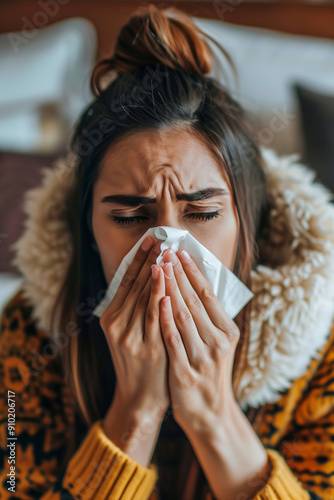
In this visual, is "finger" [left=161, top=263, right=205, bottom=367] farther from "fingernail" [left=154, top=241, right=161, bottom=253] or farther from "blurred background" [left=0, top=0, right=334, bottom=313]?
"blurred background" [left=0, top=0, right=334, bottom=313]

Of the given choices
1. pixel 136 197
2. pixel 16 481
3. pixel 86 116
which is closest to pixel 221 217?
pixel 136 197

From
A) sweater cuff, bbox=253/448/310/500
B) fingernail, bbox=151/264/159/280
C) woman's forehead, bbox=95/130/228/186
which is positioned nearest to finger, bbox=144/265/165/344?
fingernail, bbox=151/264/159/280

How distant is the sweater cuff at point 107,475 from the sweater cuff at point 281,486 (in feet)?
0.50

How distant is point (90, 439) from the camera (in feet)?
1.90

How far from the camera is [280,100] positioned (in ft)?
3.22

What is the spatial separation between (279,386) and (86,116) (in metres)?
0.52

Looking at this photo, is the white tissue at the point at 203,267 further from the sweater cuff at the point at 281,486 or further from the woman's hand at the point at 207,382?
the sweater cuff at the point at 281,486

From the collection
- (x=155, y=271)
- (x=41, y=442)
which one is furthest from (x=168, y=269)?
(x=41, y=442)

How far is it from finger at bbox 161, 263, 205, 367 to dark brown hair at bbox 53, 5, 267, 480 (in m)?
0.14

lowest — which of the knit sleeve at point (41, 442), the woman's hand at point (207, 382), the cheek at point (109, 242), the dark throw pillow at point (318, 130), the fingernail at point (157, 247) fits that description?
the knit sleeve at point (41, 442)

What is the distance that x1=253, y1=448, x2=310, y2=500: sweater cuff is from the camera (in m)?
0.52

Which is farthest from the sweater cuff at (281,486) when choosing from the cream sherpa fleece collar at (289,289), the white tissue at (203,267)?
the white tissue at (203,267)

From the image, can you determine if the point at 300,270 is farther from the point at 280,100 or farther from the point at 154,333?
the point at 280,100

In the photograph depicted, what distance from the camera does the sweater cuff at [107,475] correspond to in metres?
0.54
